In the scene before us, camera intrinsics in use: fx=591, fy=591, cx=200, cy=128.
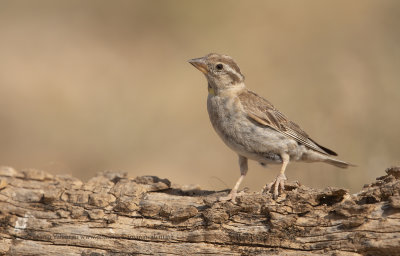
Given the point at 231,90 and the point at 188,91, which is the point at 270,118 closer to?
the point at 231,90

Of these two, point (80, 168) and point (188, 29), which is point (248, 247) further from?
point (188, 29)

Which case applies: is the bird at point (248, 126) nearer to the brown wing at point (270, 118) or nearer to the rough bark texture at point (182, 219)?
the brown wing at point (270, 118)

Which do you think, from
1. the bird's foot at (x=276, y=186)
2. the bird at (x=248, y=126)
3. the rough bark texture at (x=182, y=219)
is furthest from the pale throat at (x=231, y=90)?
the bird's foot at (x=276, y=186)

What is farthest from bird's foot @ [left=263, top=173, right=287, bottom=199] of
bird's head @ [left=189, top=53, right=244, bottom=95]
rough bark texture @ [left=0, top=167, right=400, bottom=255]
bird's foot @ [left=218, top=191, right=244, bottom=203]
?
bird's head @ [left=189, top=53, right=244, bottom=95]

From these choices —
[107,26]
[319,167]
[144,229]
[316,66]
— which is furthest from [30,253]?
[107,26]

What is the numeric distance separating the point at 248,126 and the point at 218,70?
920 mm

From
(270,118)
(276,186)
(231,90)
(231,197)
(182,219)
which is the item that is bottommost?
(182,219)

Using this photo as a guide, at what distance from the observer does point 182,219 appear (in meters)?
6.14

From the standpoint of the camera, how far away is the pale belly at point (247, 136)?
7.11m

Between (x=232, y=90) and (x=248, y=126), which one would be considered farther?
(x=232, y=90)

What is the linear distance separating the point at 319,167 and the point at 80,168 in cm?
554

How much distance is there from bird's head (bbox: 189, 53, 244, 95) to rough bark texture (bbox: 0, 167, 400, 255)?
150 cm

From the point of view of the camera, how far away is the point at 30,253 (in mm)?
6293

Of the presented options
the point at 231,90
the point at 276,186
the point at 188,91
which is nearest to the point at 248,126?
the point at 231,90
